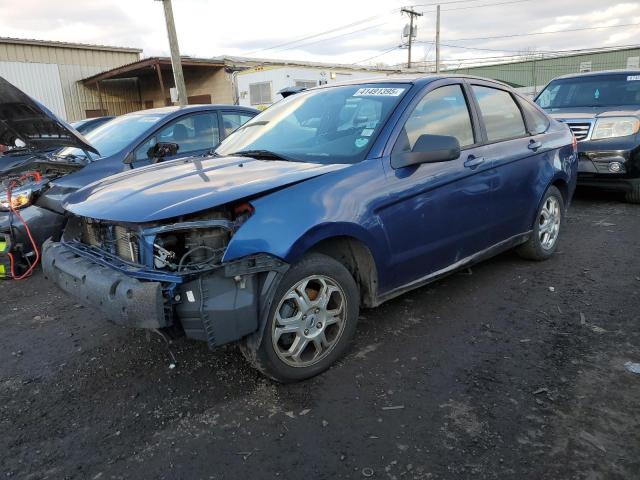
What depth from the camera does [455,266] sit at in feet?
12.4

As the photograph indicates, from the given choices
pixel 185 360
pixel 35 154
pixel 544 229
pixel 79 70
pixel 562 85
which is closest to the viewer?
pixel 185 360

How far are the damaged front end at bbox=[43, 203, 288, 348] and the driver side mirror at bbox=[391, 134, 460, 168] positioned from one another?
1112mm

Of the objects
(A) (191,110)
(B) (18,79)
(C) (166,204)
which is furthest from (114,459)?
(B) (18,79)

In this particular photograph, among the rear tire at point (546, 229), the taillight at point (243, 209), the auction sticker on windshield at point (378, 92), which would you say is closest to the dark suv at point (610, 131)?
the rear tire at point (546, 229)

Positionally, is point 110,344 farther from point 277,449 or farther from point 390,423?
point 390,423

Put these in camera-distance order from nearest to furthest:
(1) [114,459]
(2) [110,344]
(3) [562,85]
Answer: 1. (1) [114,459]
2. (2) [110,344]
3. (3) [562,85]

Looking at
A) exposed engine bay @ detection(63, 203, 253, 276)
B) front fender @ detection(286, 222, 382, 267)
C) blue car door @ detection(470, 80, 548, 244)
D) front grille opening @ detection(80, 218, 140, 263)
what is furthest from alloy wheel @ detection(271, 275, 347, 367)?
blue car door @ detection(470, 80, 548, 244)

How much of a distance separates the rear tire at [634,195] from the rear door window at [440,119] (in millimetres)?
4385

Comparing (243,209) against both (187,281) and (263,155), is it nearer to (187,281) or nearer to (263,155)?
(187,281)

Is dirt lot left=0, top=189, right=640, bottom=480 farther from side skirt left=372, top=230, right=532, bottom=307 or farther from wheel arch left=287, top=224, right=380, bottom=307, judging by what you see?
wheel arch left=287, top=224, right=380, bottom=307

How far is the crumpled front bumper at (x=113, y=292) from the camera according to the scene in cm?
241

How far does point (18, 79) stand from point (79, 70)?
264 centimetres

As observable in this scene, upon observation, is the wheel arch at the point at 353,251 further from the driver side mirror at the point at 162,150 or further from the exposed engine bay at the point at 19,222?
the exposed engine bay at the point at 19,222

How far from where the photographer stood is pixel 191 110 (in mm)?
6141
